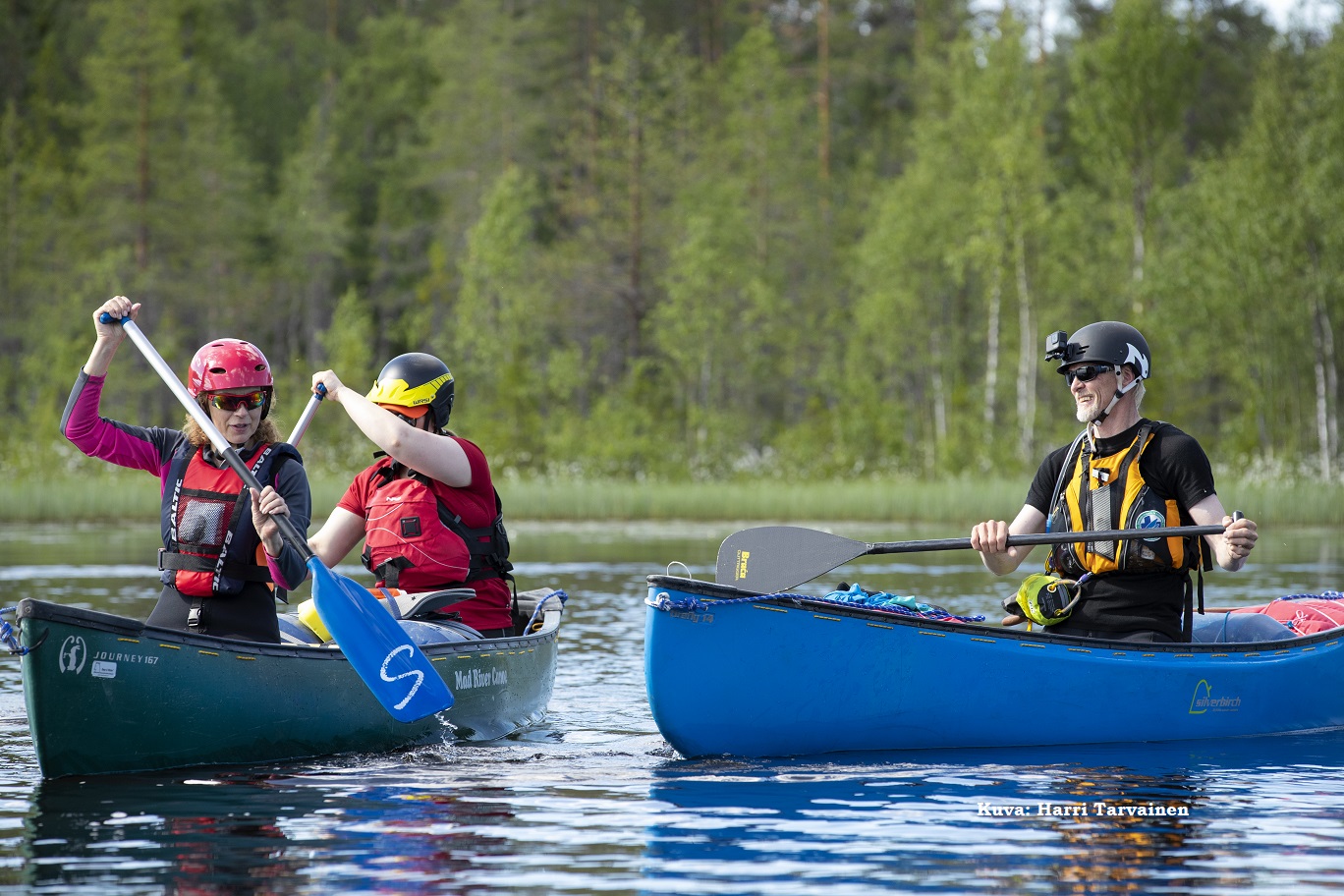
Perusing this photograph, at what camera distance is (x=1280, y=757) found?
22.1ft

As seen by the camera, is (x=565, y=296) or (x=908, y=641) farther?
(x=565, y=296)

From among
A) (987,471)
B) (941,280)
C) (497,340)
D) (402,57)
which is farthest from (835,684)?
(402,57)

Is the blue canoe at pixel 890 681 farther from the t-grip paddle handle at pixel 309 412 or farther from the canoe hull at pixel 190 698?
the t-grip paddle handle at pixel 309 412

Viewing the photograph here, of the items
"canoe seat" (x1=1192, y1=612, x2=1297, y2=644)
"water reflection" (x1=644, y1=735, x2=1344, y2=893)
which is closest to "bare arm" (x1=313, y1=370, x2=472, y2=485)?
"water reflection" (x1=644, y1=735, x2=1344, y2=893)

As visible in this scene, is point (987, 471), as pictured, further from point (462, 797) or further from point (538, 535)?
point (462, 797)

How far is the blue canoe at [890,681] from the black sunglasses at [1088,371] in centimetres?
101

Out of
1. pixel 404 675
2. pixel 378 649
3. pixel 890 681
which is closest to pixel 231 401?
pixel 378 649

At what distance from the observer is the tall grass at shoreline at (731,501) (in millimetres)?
21016

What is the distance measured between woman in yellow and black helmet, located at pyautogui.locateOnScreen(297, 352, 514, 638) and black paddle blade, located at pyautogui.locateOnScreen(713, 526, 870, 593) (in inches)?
37.0

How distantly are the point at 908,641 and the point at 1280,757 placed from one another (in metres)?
1.63

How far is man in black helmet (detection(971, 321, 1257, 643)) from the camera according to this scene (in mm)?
6559

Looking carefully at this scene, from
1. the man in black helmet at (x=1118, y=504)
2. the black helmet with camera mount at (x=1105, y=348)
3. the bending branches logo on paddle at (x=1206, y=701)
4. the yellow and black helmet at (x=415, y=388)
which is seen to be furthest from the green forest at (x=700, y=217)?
the yellow and black helmet at (x=415, y=388)

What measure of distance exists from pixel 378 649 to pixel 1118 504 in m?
2.88

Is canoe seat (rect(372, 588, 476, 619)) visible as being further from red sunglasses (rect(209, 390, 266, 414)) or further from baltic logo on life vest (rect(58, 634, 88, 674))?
baltic logo on life vest (rect(58, 634, 88, 674))
